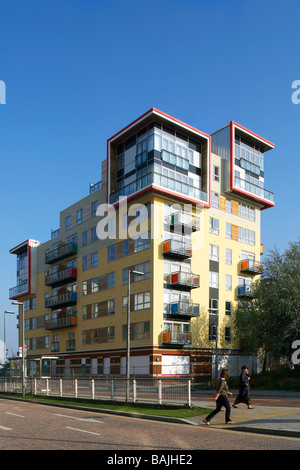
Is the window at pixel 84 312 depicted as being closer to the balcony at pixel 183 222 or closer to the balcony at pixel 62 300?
the balcony at pixel 62 300

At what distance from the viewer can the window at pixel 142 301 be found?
4238 centimetres

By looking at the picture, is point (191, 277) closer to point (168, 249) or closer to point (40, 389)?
point (168, 249)

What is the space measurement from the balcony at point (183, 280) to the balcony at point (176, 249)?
60.2 inches

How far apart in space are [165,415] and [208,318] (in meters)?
30.6

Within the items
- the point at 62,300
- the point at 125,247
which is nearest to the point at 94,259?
the point at 125,247

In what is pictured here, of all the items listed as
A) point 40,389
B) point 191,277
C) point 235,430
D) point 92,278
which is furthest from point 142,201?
point 235,430

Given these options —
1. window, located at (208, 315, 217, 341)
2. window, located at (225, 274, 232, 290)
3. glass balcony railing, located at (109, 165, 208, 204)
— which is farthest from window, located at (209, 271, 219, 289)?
glass balcony railing, located at (109, 165, 208, 204)

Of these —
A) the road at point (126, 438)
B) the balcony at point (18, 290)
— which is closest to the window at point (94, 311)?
the balcony at point (18, 290)

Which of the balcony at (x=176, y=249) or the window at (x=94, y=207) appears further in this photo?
the window at (x=94, y=207)

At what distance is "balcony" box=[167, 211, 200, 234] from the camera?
43.6 metres

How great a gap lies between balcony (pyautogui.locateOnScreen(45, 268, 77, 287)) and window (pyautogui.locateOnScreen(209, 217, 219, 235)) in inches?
621

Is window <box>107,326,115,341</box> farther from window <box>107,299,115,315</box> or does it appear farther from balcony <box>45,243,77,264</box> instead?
balcony <box>45,243,77,264</box>

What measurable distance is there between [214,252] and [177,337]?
989 centimetres

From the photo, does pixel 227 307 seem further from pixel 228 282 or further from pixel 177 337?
pixel 177 337
